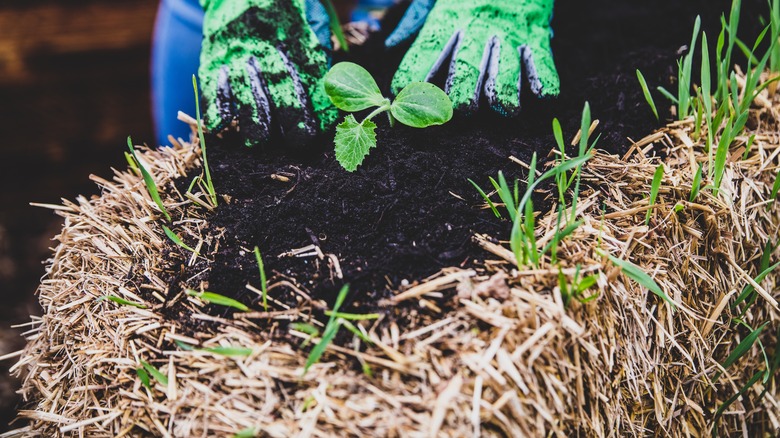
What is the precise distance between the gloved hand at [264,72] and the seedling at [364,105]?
13 cm

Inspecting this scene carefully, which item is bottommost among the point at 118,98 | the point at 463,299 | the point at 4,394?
the point at 4,394

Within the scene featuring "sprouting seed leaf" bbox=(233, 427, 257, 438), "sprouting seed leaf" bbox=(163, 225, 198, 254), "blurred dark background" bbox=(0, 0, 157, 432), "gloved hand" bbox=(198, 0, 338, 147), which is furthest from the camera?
"blurred dark background" bbox=(0, 0, 157, 432)

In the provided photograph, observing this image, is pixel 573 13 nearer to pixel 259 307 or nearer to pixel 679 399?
pixel 679 399

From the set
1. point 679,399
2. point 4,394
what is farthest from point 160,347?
point 4,394

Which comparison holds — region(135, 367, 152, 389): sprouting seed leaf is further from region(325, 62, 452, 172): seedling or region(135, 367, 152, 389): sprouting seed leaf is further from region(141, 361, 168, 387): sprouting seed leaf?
region(325, 62, 452, 172): seedling

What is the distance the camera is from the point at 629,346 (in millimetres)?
832

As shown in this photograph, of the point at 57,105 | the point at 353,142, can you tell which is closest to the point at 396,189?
the point at 353,142

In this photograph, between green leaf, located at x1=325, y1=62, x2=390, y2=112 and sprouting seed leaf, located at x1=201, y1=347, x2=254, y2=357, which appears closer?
sprouting seed leaf, located at x1=201, y1=347, x2=254, y2=357

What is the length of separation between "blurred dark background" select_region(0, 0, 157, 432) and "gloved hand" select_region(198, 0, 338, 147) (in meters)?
1.20

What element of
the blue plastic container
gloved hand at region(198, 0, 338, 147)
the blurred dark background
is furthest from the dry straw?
the blurred dark background

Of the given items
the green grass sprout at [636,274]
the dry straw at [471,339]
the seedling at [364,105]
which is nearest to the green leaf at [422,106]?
the seedling at [364,105]

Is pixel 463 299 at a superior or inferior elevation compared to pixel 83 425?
superior

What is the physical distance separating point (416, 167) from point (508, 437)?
1.64 ft

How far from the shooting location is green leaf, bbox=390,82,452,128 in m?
0.96
